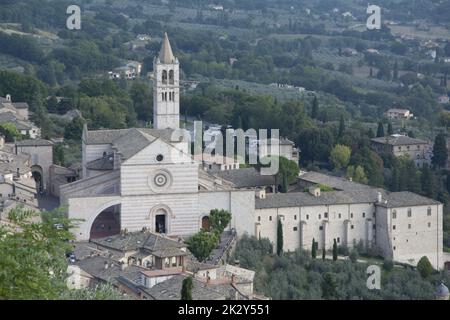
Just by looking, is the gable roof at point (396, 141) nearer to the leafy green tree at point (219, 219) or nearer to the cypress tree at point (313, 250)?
the cypress tree at point (313, 250)

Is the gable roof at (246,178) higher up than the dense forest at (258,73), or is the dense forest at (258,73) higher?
the dense forest at (258,73)

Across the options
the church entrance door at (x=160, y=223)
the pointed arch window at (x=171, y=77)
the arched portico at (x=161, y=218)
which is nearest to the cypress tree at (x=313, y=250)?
the arched portico at (x=161, y=218)

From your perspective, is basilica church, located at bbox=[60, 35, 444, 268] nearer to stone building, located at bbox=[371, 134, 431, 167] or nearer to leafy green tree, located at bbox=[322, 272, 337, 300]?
leafy green tree, located at bbox=[322, 272, 337, 300]

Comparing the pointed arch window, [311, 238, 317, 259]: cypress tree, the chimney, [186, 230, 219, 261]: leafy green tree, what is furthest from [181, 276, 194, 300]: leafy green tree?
the pointed arch window

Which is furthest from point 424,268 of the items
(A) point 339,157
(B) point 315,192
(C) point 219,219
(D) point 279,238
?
(A) point 339,157

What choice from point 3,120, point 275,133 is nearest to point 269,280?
point 3,120
